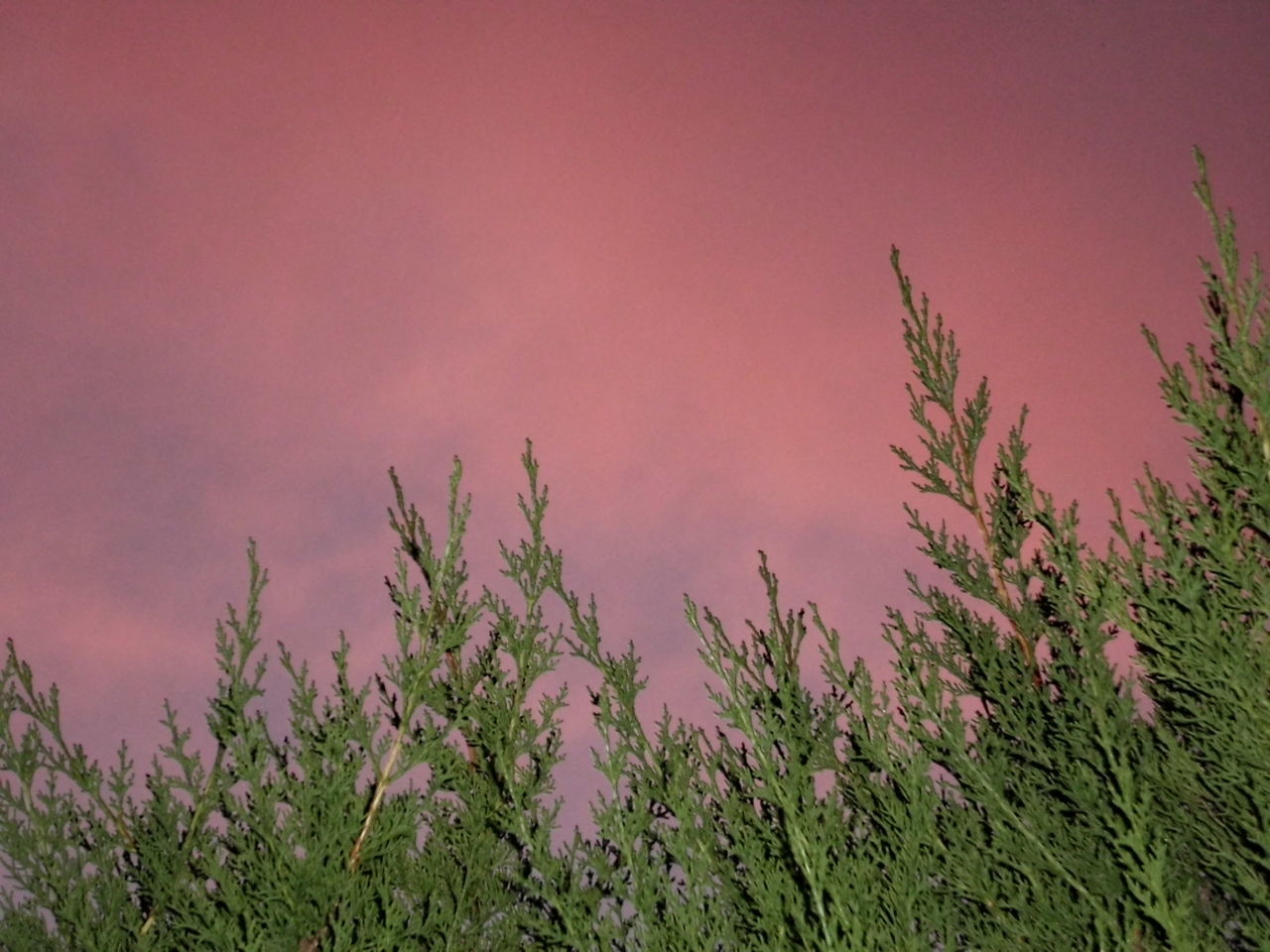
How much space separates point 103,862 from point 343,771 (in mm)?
2802

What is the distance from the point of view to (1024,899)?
615 cm

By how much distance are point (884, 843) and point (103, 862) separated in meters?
6.71

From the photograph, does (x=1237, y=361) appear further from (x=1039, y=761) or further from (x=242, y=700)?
(x=242, y=700)

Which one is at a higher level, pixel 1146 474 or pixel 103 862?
pixel 1146 474

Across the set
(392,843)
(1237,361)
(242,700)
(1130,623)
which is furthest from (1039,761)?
(242,700)

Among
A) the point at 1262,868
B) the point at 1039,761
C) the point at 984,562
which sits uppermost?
the point at 984,562

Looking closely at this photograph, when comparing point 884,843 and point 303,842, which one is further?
point 884,843

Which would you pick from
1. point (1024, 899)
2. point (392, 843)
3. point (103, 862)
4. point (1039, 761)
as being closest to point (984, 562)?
point (1039, 761)

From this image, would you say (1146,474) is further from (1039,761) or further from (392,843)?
(392,843)

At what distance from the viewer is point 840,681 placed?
6910 mm

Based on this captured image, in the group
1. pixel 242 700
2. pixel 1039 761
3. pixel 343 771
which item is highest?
pixel 242 700

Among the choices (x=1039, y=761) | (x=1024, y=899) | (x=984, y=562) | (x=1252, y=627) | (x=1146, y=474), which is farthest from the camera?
(x=984, y=562)

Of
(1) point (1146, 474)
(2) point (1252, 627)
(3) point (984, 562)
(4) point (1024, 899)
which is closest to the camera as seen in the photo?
(2) point (1252, 627)

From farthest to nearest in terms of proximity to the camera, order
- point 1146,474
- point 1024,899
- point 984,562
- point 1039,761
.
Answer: point 984,562 < point 1039,761 < point 1024,899 < point 1146,474
